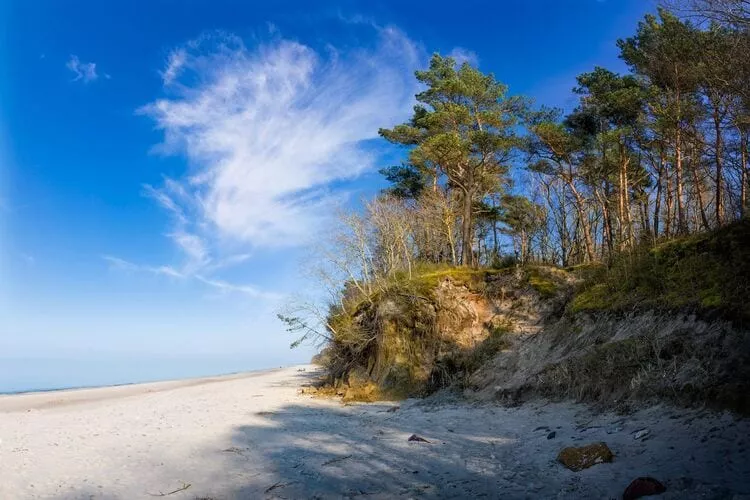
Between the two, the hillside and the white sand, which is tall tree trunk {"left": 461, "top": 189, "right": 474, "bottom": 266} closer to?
the hillside

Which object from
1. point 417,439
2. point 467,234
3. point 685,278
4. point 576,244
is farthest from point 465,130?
point 417,439

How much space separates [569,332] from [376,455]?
273 inches

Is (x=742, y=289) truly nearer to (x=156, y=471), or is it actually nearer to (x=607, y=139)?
(x=156, y=471)

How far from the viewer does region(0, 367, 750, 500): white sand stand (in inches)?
216

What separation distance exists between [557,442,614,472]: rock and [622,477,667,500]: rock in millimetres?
1035

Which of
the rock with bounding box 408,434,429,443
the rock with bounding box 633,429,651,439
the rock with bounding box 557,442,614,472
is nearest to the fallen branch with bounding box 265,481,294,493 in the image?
the rock with bounding box 408,434,429,443

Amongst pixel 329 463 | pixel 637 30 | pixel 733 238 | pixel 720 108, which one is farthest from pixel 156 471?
pixel 637 30

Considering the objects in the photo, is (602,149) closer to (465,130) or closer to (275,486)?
(465,130)

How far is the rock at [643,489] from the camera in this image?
4.80m

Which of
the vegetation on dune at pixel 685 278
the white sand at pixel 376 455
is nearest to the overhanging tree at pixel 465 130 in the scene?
the vegetation on dune at pixel 685 278

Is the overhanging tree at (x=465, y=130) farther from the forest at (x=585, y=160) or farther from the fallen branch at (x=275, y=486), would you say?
the fallen branch at (x=275, y=486)

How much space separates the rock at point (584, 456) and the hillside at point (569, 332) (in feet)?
5.42

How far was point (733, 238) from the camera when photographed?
31.4 feet

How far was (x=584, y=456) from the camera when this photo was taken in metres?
6.18
